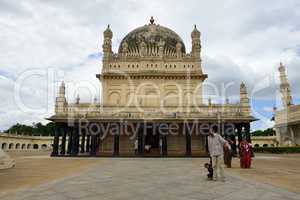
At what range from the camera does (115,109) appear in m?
29.5

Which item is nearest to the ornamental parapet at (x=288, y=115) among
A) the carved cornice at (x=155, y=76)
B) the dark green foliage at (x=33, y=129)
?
the carved cornice at (x=155, y=76)

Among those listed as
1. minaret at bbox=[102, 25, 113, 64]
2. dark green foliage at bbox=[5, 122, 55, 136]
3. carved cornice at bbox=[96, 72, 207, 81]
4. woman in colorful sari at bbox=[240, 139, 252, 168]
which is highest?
minaret at bbox=[102, 25, 113, 64]

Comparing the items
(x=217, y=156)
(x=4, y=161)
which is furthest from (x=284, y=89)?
(x=4, y=161)

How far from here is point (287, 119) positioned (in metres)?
48.2

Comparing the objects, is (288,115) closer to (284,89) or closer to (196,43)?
(284,89)

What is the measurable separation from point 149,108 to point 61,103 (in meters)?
10.2

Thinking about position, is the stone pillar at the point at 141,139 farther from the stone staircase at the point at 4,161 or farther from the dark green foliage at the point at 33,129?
the dark green foliage at the point at 33,129

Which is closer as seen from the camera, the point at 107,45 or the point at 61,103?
the point at 61,103

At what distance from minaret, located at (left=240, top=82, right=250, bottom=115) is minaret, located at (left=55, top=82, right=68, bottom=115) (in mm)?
18731

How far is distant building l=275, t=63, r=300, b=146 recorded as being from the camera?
4528cm

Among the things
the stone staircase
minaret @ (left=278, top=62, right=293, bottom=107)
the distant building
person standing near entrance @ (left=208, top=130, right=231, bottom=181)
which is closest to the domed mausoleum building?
the stone staircase

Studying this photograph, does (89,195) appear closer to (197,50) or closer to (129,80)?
(129,80)

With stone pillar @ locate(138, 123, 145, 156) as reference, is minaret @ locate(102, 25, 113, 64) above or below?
above

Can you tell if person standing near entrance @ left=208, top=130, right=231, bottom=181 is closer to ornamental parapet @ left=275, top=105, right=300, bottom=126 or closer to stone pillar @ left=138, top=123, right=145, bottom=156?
stone pillar @ left=138, top=123, right=145, bottom=156
